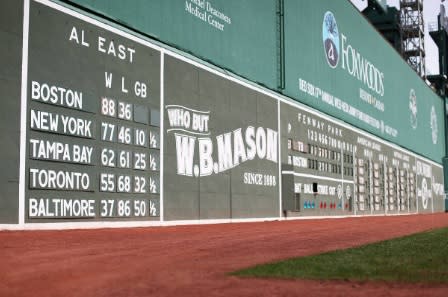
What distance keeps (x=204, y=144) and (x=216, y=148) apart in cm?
85

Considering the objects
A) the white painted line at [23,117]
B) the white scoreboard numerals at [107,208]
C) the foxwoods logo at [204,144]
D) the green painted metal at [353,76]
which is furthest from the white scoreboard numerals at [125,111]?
the green painted metal at [353,76]

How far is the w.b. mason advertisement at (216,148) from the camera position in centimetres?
1705

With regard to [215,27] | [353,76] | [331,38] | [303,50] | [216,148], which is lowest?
[216,148]

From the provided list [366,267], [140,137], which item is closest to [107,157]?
[140,137]

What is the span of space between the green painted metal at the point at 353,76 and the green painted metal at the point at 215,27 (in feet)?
6.68

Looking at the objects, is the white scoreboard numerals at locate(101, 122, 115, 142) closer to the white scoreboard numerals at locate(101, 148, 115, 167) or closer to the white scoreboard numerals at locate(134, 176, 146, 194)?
the white scoreboard numerals at locate(101, 148, 115, 167)

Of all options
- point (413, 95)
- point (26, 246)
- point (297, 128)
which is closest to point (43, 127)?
point (26, 246)

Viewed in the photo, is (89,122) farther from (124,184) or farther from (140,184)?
(140,184)

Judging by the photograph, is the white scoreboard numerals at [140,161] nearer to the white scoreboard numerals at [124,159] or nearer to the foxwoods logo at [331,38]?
the white scoreboard numerals at [124,159]

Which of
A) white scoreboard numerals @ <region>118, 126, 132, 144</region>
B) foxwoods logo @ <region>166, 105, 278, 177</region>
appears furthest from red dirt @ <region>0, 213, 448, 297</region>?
foxwoods logo @ <region>166, 105, 278, 177</region>

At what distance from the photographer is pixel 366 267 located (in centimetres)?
683

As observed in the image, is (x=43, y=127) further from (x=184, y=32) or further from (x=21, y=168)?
(x=184, y=32)

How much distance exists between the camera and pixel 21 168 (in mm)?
11789

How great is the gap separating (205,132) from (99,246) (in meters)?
9.43
